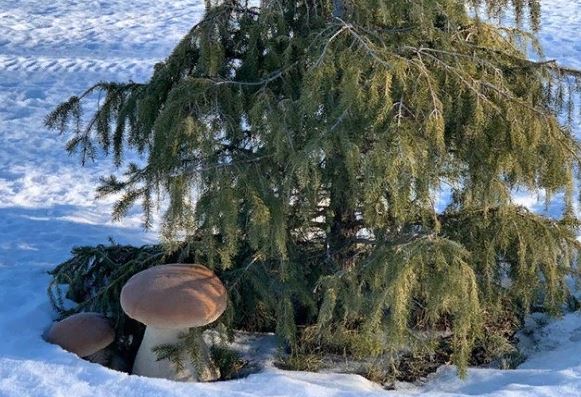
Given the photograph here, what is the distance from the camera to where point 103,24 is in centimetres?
1688

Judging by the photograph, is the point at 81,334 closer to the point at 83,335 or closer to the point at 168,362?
the point at 83,335

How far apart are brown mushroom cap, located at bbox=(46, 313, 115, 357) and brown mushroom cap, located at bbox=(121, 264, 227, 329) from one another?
38 centimetres

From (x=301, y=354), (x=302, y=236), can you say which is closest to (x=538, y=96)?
(x=302, y=236)

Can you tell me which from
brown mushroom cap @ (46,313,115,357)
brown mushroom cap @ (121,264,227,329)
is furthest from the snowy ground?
brown mushroom cap @ (121,264,227,329)

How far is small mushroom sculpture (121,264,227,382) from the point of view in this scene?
182 inches

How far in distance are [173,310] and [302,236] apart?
1254 millimetres

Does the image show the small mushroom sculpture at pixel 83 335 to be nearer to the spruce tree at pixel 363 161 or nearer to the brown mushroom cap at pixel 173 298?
the brown mushroom cap at pixel 173 298

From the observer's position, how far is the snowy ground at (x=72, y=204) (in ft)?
14.4

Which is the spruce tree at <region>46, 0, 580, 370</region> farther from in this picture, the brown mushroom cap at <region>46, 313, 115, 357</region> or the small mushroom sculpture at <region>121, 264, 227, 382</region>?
the brown mushroom cap at <region>46, 313, 115, 357</region>

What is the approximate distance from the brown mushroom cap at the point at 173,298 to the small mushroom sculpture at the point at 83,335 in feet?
1.26

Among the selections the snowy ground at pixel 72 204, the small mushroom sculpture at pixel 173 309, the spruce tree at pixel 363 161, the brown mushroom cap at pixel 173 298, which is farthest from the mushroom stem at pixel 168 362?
the spruce tree at pixel 363 161

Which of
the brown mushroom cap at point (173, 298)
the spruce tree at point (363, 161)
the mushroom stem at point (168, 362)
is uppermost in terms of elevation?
the spruce tree at point (363, 161)

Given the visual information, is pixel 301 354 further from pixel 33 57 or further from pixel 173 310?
pixel 33 57

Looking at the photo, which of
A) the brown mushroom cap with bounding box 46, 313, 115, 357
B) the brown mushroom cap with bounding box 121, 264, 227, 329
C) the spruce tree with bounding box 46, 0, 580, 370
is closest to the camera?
the spruce tree with bounding box 46, 0, 580, 370
